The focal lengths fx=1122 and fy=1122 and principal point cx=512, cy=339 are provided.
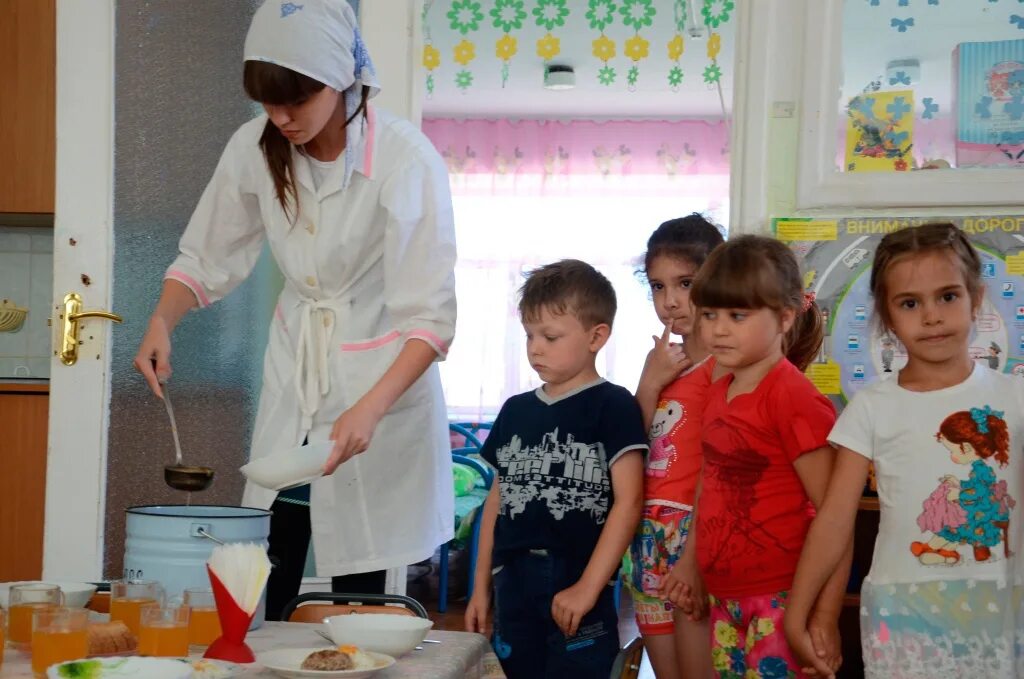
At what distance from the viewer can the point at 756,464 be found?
165 centimetres

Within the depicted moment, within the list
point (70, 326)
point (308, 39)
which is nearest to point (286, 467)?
point (308, 39)

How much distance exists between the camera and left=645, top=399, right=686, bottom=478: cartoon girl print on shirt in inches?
72.6

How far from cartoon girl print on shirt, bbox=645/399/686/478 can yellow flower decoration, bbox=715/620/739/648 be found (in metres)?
0.27

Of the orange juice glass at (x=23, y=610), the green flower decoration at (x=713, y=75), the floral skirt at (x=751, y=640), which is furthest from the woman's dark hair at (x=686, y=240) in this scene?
the green flower decoration at (x=713, y=75)

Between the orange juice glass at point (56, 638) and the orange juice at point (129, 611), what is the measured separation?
122 mm

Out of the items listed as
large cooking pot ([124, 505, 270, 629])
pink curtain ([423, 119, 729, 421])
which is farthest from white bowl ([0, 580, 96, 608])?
pink curtain ([423, 119, 729, 421])

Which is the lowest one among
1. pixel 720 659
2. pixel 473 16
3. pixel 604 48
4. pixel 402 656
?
pixel 720 659

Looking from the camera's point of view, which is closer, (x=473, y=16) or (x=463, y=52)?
(x=463, y=52)

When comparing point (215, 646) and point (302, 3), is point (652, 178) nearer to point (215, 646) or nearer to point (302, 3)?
point (302, 3)

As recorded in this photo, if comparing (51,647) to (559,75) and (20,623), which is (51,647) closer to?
(20,623)

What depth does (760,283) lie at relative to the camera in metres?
1.67

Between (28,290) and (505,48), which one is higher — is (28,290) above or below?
below

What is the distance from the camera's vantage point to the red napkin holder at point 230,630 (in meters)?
1.11

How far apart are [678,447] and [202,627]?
0.89m
